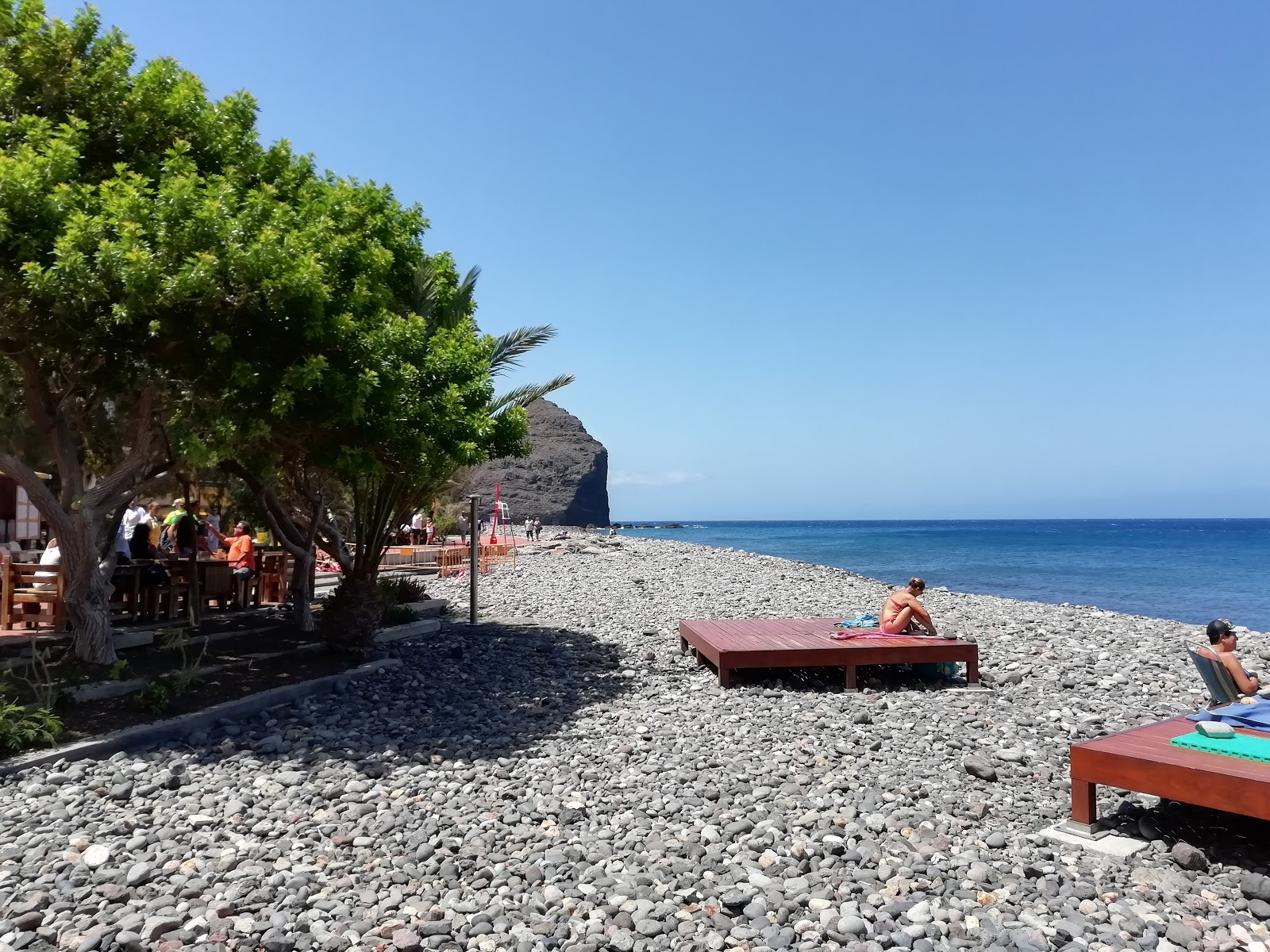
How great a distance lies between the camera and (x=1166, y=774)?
4648 millimetres

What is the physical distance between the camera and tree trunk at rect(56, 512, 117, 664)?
24.7ft

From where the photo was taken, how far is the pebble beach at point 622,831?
3924 millimetres

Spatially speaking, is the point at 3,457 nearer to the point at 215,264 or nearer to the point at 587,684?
the point at 215,264

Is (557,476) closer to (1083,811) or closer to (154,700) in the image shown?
(154,700)

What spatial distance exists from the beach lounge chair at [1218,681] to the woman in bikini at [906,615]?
2.86m

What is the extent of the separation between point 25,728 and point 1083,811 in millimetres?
6892

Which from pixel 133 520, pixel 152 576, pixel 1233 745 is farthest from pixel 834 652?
pixel 133 520

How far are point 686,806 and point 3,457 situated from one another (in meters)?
6.40

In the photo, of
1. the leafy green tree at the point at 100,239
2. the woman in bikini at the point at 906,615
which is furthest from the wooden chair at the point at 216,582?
the woman in bikini at the point at 906,615

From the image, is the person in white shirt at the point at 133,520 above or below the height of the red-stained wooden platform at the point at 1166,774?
above

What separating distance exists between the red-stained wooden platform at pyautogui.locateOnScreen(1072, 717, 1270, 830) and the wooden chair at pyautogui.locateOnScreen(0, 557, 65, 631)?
9909 mm

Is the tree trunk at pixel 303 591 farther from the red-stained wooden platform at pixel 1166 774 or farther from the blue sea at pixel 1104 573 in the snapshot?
the blue sea at pixel 1104 573

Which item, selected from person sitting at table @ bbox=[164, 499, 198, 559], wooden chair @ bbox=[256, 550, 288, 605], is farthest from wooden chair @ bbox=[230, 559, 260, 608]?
person sitting at table @ bbox=[164, 499, 198, 559]

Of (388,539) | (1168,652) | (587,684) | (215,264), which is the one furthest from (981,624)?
(215,264)
